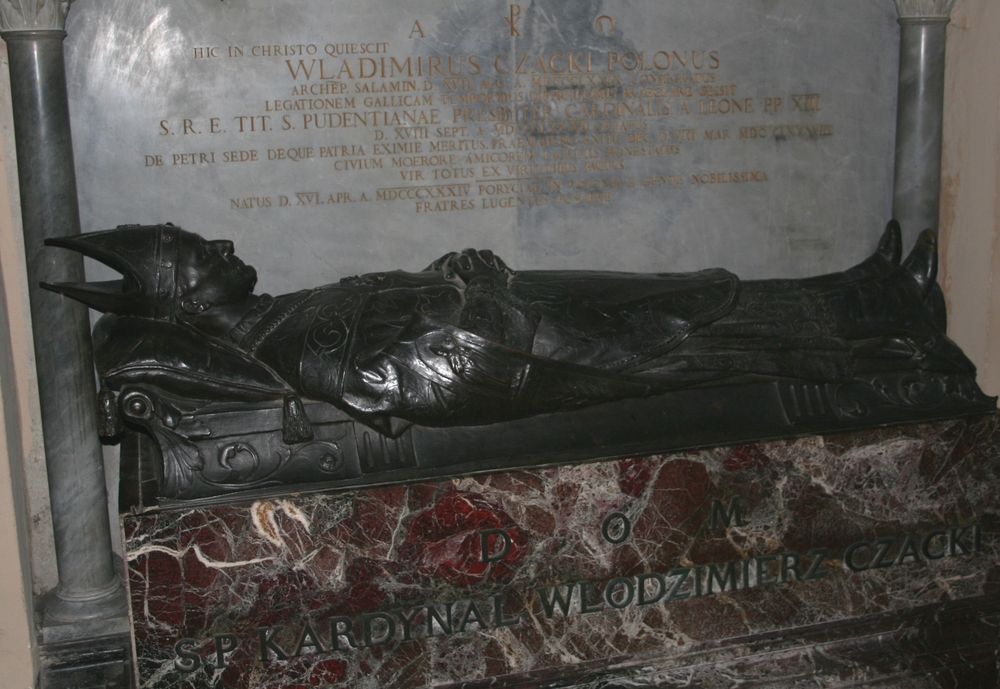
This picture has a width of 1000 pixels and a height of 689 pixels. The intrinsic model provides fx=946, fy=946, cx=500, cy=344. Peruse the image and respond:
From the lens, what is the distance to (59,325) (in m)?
2.96

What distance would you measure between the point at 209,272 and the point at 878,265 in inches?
86.6

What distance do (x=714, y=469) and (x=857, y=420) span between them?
0.49m

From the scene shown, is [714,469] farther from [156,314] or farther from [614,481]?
[156,314]

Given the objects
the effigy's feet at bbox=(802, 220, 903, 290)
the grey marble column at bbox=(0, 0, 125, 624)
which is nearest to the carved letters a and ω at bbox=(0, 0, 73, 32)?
the grey marble column at bbox=(0, 0, 125, 624)

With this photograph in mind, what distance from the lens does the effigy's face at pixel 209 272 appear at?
2.71 metres

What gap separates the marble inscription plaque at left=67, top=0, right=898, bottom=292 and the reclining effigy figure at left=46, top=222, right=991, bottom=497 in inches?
16.4

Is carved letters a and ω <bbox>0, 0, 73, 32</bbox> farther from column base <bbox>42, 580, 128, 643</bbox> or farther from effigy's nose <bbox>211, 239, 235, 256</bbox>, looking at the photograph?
column base <bbox>42, 580, 128, 643</bbox>

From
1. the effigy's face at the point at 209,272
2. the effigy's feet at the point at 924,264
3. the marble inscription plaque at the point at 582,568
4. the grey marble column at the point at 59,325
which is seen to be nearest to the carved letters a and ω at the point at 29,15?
the grey marble column at the point at 59,325

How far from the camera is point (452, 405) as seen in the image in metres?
2.62

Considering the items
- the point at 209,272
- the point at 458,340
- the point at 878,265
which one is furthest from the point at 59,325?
the point at 878,265

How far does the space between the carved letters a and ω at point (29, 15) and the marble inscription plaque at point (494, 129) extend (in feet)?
0.50

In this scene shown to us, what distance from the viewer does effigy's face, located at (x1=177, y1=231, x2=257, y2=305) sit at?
2.71 meters

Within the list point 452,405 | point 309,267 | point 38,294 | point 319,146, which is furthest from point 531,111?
point 38,294

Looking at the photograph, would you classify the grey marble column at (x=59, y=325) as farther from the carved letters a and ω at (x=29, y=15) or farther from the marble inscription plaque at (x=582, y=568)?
the marble inscription plaque at (x=582, y=568)
